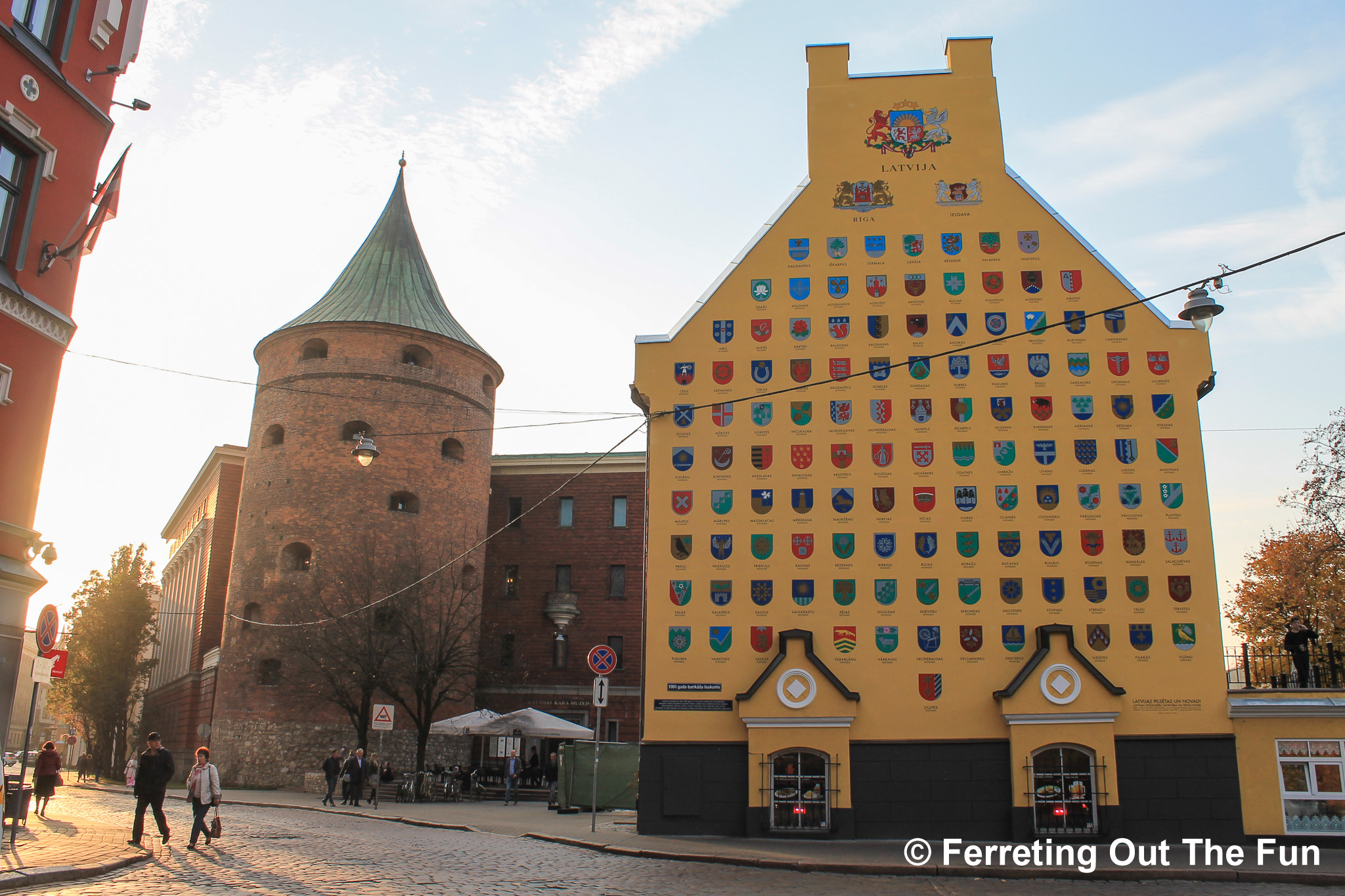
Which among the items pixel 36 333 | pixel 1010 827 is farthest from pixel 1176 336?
pixel 36 333

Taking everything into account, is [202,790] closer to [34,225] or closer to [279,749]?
[34,225]

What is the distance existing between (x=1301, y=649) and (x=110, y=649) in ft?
175

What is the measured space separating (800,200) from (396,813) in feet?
50.7

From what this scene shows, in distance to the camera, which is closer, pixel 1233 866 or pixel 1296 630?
pixel 1233 866

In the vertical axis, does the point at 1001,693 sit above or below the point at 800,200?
below

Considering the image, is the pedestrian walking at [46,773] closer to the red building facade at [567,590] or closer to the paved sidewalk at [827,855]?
the paved sidewalk at [827,855]

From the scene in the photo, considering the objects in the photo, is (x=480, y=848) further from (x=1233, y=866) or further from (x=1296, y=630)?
(x=1296, y=630)

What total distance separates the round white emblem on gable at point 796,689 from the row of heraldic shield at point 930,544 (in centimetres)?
213

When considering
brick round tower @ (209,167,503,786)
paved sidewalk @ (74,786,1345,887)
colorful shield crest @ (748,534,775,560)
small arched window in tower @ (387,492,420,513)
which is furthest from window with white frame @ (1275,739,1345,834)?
small arched window in tower @ (387,492,420,513)

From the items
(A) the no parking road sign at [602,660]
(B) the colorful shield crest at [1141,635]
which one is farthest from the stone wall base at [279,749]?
(B) the colorful shield crest at [1141,635]

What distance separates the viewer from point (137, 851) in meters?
13.9

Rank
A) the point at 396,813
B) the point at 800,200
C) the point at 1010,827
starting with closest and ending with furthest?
the point at 1010,827, the point at 800,200, the point at 396,813

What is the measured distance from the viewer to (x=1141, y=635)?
733 inches

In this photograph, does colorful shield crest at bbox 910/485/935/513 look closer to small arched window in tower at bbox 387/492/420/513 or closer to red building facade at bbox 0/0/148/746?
red building facade at bbox 0/0/148/746
